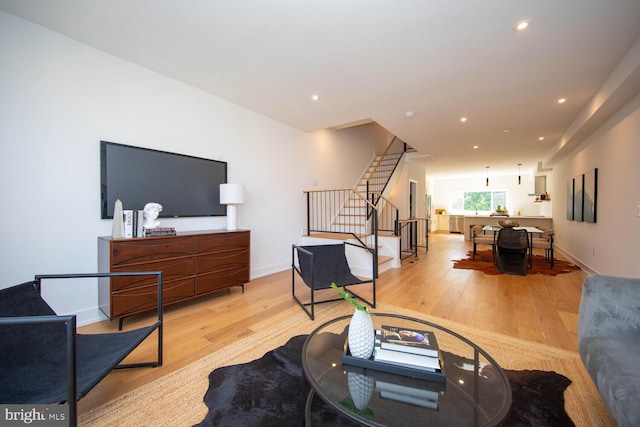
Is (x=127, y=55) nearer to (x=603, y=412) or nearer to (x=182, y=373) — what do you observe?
(x=182, y=373)

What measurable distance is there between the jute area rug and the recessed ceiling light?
2569 millimetres

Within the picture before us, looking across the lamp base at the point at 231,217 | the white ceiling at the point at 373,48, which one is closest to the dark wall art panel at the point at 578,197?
the white ceiling at the point at 373,48

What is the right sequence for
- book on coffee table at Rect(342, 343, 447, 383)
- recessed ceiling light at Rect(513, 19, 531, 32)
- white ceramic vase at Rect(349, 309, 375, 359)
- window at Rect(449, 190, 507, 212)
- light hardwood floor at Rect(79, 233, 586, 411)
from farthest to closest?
window at Rect(449, 190, 507, 212)
recessed ceiling light at Rect(513, 19, 531, 32)
light hardwood floor at Rect(79, 233, 586, 411)
white ceramic vase at Rect(349, 309, 375, 359)
book on coffee table at Rect(342, 343, 447, 383)

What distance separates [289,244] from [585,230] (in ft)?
18.1

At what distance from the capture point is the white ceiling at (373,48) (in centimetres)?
207

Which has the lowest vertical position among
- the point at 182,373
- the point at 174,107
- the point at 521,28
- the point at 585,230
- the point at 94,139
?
the point at 182,373

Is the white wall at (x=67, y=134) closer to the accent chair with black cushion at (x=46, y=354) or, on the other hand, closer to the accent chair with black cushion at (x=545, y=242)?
the accent chair with black cushion at (x=46, y=354)

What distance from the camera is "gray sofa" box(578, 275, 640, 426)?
1.09m

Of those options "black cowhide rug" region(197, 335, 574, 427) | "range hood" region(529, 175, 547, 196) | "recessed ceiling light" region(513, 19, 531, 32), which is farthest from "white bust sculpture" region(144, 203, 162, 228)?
"range hood" region(529, 175, 547, 196)

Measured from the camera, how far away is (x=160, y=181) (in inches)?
120

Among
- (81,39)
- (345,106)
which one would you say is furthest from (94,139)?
(345,106)

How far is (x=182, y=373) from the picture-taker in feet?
5.90

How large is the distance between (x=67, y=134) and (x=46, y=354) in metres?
2.01

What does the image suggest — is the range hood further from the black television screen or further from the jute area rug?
the black television screen
